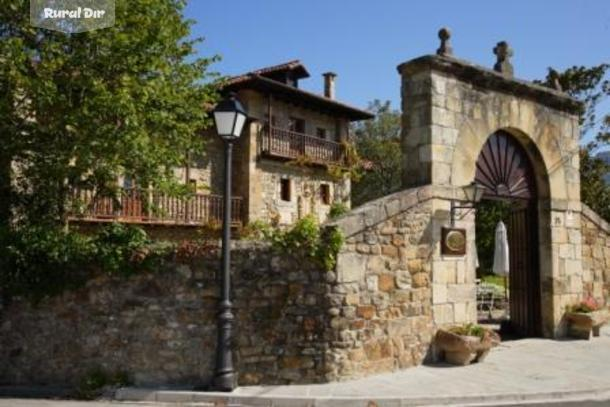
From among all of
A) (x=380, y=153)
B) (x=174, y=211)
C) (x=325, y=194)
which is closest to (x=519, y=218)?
(x=174, y=211)

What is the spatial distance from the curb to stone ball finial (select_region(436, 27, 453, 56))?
5696 millimetres

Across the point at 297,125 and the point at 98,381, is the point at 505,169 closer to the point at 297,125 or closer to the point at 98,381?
the point at 98,381

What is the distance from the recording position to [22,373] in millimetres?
8602

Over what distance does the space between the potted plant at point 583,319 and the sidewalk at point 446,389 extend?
219cm

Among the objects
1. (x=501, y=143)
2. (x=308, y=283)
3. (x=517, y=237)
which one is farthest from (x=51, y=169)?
(x=517, y=237)

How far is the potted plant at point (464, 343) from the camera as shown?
355 inches

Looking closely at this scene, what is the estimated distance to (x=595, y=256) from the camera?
12.8 meters

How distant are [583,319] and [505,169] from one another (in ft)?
10.9

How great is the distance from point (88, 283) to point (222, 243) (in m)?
2.25

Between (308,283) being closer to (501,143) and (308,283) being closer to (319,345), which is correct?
(319,345)

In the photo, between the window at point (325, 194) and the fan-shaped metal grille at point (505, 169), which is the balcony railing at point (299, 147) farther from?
the fan-shaped metal grille at point (505, 169)

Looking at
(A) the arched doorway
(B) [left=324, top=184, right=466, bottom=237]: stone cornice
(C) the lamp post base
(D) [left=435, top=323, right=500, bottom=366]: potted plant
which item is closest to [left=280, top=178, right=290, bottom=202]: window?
(A) the arched doorway
